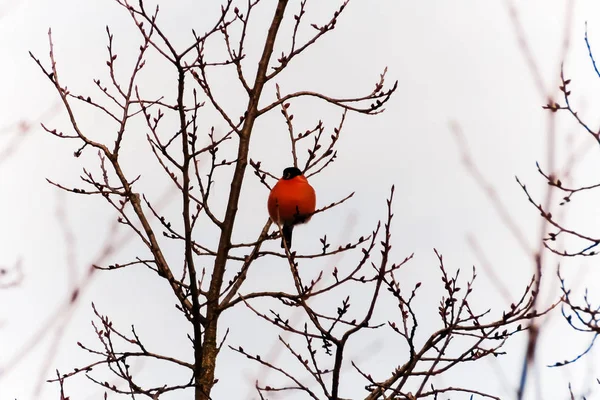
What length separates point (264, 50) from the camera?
629 centimetres

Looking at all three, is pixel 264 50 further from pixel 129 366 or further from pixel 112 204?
pixel 129 366

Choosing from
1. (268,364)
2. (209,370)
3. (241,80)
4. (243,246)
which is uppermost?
(241,80)

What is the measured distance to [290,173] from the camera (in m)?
7.41

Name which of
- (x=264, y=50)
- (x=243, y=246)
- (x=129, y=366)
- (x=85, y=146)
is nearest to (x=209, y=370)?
(x=129, y=366)

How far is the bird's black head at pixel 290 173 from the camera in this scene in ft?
23.7

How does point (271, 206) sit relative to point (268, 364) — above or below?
above

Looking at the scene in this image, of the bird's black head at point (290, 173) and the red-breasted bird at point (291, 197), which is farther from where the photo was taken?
the red-breasted bird at point (291, 197)

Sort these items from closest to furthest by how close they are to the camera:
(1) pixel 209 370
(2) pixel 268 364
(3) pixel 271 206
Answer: (2) pixel 268 364
(1) pixel 209 370
(3) pixel 271 206

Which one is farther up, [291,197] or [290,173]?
[290,173]

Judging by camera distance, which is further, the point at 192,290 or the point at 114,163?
the point at 114,163

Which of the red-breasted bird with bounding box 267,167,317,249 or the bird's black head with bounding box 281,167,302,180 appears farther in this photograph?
the red-breasted bird with bounding box 267,167,317,249

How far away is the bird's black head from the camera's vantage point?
23.7 feet

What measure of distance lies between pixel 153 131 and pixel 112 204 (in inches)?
31.5

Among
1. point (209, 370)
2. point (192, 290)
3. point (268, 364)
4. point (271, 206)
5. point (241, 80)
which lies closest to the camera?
point (268, 364)
